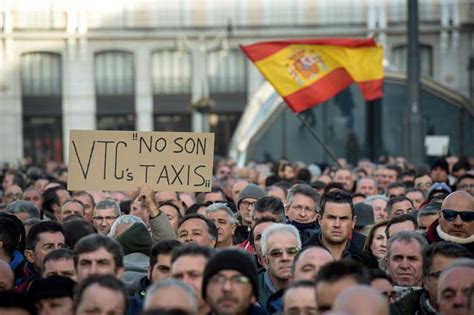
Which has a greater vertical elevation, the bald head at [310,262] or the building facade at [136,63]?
the building facade at [136,63]

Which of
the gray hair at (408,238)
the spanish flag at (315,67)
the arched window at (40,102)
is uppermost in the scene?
the arched window at (40,102)

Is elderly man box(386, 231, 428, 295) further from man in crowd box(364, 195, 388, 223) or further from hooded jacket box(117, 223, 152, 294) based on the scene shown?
man in crowd box(364, 195, 388, 223)

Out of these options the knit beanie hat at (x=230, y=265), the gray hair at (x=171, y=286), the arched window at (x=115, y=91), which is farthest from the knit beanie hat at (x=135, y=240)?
the arched window at (x=115, y=91)

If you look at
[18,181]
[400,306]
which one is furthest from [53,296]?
[18,181]

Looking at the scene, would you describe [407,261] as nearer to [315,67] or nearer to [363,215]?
[363,215]

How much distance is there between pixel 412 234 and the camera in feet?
32.8

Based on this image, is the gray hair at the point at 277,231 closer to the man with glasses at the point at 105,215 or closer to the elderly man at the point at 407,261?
the elderly man at the point at 407,261

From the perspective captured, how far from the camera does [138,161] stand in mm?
11680

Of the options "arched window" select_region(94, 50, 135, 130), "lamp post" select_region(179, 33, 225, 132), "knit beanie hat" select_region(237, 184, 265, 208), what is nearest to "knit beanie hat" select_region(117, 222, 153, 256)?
"knit beanie hat" select_region(237, 184, 265, 208)

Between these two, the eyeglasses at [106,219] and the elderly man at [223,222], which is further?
the eyeglasses at [106,219]

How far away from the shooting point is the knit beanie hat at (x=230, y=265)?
7.82 m

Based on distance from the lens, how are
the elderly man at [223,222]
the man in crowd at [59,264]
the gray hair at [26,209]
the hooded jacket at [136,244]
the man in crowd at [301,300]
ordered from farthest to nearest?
the gray hair at [26,209] < the elderly man at [223,222] < the hooded jacket at [136,244] < the man in crowd at [59,264] < the man in crowd at [301,300]

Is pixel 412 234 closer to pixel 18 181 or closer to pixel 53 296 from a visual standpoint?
pixel 53 296

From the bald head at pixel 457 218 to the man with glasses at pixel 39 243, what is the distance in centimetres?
273
